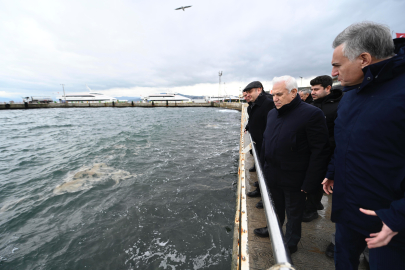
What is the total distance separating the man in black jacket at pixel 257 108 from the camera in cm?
315

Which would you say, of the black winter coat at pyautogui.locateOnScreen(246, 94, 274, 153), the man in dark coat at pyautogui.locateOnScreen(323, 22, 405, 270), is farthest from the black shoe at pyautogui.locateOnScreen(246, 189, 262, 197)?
the man in dark coat at pyautogui.locateOnScreen(323, 22, 405, 270)

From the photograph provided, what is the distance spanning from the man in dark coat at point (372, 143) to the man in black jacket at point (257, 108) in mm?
1863

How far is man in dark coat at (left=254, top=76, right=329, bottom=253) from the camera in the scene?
69.5 inches

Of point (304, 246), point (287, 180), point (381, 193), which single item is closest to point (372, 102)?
point (381, 193)

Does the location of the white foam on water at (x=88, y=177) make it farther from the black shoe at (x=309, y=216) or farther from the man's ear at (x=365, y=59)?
the man's ear at (x=365, y=59)

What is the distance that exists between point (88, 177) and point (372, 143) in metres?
8.08

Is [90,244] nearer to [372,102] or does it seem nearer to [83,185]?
[83,185]

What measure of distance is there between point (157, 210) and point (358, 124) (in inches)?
191

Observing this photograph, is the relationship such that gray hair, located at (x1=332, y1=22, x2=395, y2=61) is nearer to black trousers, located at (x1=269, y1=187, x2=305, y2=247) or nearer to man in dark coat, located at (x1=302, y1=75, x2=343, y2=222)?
black trousers, located at (x1=269, y1=187, x2=305, y2=247)

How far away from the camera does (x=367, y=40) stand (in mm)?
1042

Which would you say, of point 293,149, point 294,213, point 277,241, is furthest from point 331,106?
point 277,241

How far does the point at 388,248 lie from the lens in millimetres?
1046

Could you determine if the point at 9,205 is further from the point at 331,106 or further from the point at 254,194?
the point at 331,106

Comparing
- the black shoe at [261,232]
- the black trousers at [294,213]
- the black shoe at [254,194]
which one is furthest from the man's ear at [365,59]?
the black shoe at [254,194]
